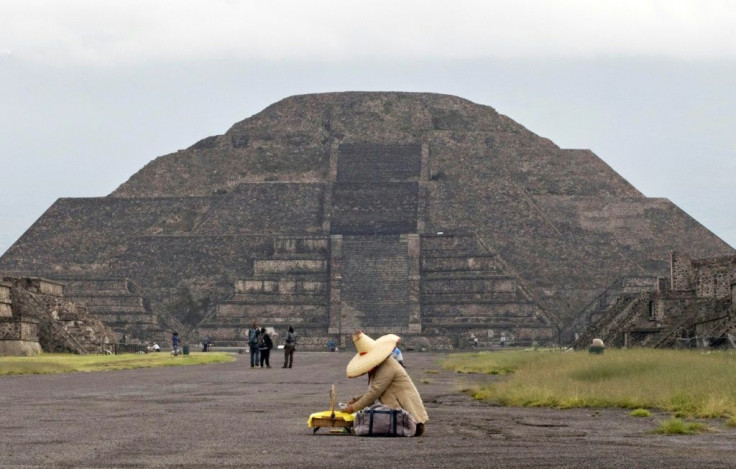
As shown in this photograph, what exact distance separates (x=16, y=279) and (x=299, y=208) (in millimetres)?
30992

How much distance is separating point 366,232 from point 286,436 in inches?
2558

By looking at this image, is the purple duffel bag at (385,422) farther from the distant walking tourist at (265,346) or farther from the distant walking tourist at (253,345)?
the distant walking tourist at (265,346)

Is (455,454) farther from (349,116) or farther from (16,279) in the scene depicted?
(349,116)

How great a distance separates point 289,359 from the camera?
45469 mm

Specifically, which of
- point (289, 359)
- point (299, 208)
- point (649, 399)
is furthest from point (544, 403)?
point (299, 208)

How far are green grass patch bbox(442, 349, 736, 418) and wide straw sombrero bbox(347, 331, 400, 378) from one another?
5381 mm

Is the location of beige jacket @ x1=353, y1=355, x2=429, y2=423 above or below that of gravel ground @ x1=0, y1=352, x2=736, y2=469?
above

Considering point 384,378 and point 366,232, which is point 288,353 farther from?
point 366,232

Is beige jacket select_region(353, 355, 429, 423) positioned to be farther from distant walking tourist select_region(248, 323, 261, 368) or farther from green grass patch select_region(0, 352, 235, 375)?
distant walking tourist select_region(248, 323, 261, 368)

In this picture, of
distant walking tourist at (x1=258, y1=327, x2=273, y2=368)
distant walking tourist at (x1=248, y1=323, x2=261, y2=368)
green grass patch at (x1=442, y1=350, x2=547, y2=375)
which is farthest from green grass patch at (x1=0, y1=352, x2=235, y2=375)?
green grass patch at (x1=442, y1=350, x2=547, y2=375)

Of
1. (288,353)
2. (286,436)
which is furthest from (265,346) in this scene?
(286,436)

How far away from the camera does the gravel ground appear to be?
13.8m

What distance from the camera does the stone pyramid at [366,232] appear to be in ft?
240

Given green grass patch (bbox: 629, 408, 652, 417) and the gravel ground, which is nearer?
the gravel ground
